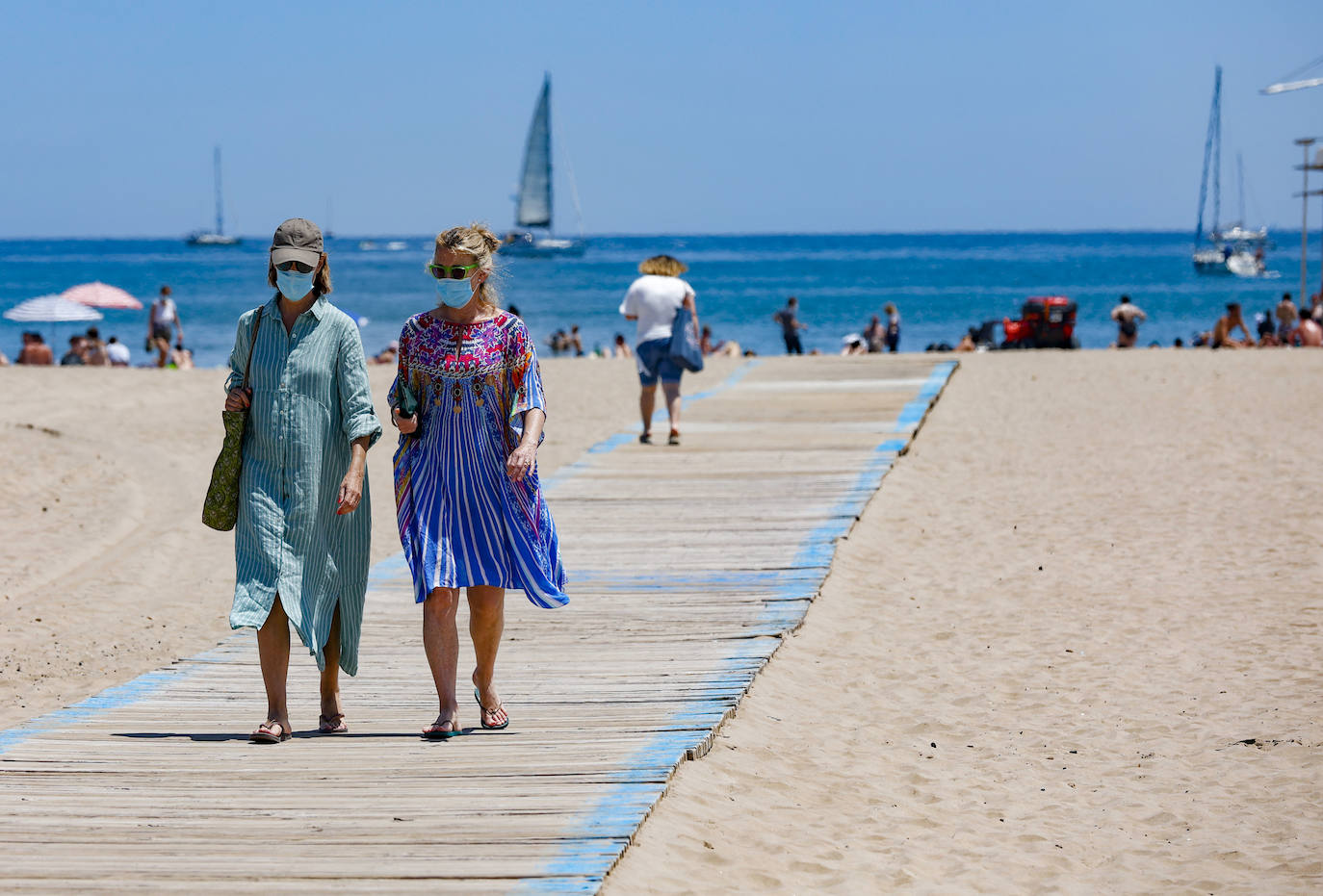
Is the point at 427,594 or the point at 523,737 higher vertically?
the point at 427,594

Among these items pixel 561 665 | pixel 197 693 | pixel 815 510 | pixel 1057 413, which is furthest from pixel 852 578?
pixel 1057 413

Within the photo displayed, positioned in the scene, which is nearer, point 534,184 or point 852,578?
point 852,578

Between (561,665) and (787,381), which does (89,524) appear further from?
(787,381)

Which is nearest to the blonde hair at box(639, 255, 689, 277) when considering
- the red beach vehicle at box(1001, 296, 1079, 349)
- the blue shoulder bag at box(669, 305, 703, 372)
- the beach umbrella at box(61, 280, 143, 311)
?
the blue shoulder bag at box(669, 305, 703, 372)

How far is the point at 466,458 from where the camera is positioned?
4.61 meters

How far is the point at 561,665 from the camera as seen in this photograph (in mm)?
5953

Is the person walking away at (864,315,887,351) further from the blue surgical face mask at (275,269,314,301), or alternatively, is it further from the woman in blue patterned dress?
the blue surgical face mask at (275,269,314,301)

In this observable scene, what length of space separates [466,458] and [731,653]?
1913 mm

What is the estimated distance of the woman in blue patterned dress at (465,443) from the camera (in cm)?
458

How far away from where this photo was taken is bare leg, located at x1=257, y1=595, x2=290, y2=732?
15.1ft

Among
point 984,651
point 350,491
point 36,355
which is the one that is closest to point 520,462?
point 350,491

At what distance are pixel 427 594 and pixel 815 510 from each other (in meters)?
5.10

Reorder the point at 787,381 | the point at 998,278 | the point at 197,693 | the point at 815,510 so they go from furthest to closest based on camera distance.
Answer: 1. the point at 998,278
2. the point at 787,381
3. the point at 815,510
4. the point at 197,693

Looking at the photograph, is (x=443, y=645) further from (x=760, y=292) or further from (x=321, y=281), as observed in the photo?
(x=760, y=292)
